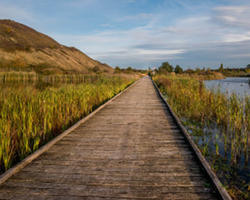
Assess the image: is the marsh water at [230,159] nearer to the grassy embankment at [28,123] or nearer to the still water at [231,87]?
the still water at [231,87]

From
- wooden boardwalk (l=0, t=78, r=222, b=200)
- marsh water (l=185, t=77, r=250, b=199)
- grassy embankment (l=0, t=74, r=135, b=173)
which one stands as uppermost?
grassy embankment (l=0, t=74, r=135, b=173)

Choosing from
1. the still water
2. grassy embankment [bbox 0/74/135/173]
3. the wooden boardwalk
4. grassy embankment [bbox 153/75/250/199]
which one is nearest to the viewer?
the wooden boardwalk

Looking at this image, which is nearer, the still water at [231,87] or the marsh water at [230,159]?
the marsh water at [230,159]


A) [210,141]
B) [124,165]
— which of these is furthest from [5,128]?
[210,141]

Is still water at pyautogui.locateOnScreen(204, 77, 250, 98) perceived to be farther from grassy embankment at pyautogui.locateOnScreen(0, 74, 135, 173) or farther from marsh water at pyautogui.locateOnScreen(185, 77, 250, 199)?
grassy embankment at pyautogui.locateOnScreen(0, 74, 135, 173)

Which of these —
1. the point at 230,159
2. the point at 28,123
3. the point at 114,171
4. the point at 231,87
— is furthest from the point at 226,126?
the point at 231,87

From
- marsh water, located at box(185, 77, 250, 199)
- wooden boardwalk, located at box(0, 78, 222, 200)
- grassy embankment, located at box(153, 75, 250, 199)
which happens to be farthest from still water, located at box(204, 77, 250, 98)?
wooden boardwalk, located at box(0, 78, 222, 200)

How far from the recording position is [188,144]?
3.17 metres

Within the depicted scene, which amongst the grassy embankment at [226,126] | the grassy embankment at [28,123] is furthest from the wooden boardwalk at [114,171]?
the grassy embankment at [226,126]

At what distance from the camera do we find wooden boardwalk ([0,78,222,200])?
6.15 ft

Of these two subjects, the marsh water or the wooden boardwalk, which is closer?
the wooden boardwalk

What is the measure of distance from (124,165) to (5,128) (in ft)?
6.32

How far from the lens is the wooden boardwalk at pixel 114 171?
1.87 m

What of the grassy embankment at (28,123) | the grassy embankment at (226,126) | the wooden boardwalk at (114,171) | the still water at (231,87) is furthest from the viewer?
the still water at (231,87)
